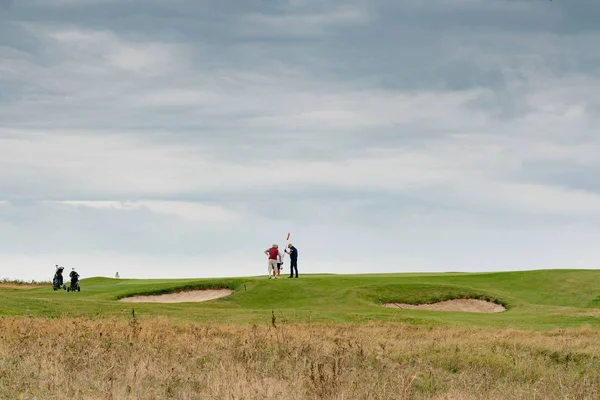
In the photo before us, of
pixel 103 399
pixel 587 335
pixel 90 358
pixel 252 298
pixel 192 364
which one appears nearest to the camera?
pixel 103 399

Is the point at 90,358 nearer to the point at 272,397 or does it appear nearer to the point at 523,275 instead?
the point at 272,397

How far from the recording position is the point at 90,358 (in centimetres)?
1534

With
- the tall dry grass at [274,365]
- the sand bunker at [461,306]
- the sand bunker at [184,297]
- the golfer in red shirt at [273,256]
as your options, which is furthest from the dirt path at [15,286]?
the tall dry grass at [274,365]

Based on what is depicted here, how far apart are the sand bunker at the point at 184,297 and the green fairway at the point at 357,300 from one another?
16.9 inches

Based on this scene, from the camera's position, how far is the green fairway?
3159 centimetres

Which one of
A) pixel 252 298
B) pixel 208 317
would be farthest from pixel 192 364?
pixel 252 298

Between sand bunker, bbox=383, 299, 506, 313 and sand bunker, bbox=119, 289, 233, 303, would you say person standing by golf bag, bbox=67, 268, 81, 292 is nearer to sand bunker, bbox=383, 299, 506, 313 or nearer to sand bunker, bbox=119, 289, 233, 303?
sand bunker, bbox=119, 289, 233, 303

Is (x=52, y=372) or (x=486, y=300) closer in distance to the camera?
(x=52, y=372)

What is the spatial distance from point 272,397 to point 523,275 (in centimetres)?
4537

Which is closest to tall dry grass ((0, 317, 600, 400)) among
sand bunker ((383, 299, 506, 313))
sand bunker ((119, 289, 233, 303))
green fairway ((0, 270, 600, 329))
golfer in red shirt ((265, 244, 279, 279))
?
green fairway ((0, 270, 600, 329))

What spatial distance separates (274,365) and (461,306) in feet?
102

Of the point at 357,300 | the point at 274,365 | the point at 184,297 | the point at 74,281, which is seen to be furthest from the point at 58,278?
the point at 274,365

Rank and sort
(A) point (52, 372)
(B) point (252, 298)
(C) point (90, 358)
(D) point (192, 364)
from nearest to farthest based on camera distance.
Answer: (A) point (52, 372) < (C) point (90, 358) < (D) point (192, 364) < (B) point (252, 298)

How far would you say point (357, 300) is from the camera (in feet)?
139
